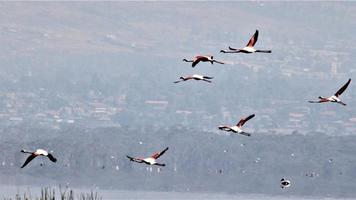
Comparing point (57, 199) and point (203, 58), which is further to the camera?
point (57, 199)

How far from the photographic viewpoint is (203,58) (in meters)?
37.7

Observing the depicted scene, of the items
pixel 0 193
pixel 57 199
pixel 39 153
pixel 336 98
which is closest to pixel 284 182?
pixel 336 98

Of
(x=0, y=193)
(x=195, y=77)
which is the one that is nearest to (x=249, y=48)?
(x=195, y=77)

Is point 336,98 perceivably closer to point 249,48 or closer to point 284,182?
point 249,48

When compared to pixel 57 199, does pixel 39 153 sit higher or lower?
lower

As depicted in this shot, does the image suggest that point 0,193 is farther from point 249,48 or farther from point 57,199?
point 249,48

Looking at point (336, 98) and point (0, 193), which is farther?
point (0, 193)

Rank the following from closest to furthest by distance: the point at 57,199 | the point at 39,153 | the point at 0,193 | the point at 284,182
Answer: the point at 39,153, the point at 284,182, the point at 57,199, the point at 0,193

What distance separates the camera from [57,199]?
595 ft

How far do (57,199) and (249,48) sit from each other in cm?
14393

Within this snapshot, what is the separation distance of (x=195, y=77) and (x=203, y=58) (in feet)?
2.19

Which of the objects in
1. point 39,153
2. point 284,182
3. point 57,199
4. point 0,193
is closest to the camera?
point 39,153

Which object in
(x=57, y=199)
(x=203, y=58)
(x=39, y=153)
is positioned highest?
(x=57, y=199)

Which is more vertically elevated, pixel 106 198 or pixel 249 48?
pixel 106 198
